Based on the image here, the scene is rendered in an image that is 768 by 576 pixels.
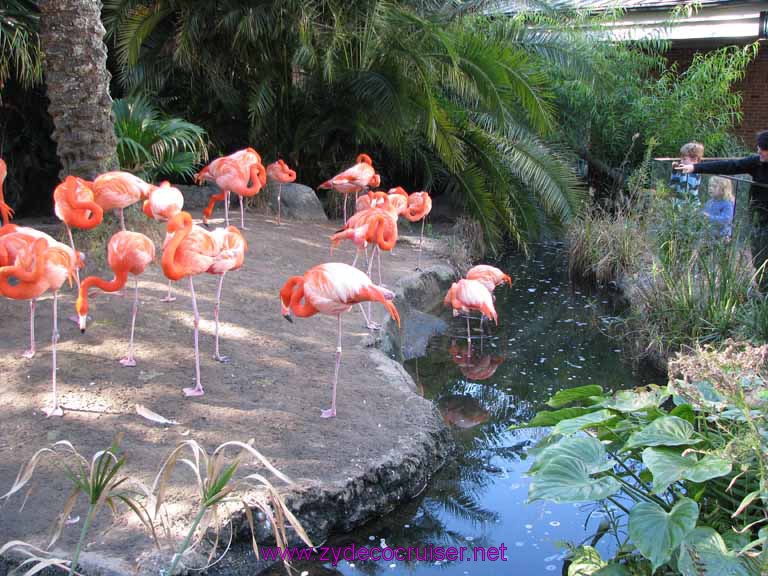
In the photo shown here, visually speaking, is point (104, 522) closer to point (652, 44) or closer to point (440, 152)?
point (440, 152)

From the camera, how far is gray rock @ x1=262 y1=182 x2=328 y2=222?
28.5 feet

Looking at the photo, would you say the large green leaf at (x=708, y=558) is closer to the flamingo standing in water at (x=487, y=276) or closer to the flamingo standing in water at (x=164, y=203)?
the flamingo standing in water at (x=164, y=203)

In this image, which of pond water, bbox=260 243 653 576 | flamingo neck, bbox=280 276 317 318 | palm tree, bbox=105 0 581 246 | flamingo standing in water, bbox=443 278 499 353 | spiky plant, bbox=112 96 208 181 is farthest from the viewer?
palm tree, bbox=105 0 581 246

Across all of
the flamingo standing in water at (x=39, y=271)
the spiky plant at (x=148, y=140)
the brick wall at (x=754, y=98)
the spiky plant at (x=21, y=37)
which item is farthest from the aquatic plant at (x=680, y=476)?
the brick wall at (x=754, y=98)

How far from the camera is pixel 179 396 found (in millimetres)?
3959

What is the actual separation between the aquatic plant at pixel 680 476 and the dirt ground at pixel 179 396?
1136mm

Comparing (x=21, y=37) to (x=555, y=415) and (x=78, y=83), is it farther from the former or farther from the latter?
(x=555, y=415)

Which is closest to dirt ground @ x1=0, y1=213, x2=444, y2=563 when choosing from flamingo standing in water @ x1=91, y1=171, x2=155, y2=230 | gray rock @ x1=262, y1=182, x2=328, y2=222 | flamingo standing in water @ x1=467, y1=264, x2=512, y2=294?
flamingo standing in water @ x1=91, y1=171, x2=155, y2=230

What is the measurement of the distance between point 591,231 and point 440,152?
191 centimetres

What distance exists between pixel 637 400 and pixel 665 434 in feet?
1.29

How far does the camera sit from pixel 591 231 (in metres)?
8.57

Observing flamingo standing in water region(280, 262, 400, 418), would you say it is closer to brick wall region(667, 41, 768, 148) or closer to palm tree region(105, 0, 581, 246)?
palm tree region(105, 0, 581, 246)

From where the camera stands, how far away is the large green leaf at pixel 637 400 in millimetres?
3059

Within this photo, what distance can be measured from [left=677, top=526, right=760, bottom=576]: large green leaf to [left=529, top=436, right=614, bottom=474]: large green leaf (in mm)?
374
